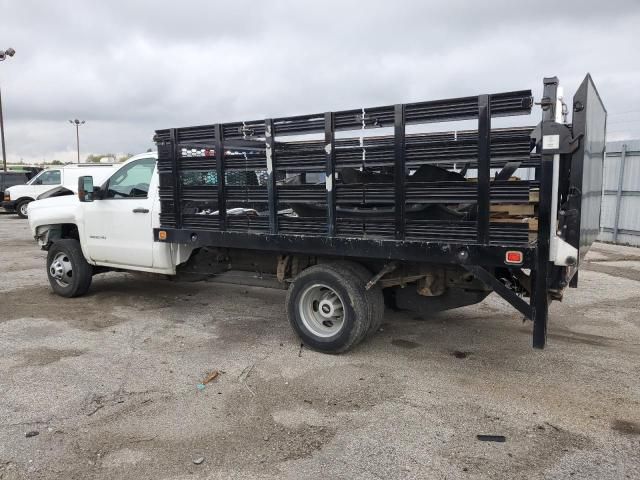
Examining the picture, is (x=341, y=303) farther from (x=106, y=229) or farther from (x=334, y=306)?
(x=106, y=229)

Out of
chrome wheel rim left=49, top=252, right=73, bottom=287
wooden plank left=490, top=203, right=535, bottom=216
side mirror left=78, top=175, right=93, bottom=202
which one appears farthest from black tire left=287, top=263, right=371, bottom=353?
chrome wheel rim left=49, top=252, right=73, bottom=287

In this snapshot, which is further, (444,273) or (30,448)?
(444,273)

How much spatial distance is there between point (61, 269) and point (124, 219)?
5.37 ft

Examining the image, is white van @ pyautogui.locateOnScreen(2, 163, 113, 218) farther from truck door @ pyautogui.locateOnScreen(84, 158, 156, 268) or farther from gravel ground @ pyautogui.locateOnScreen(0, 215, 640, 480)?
gravel ground @ pyautogui.locateOnScreen(0, 215, 640, 480)

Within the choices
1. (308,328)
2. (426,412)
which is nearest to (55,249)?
(308,328)

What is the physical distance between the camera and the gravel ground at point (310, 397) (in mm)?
3168

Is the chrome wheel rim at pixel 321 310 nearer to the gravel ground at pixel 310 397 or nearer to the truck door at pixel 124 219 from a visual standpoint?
the gravel ground at pixel 310 397

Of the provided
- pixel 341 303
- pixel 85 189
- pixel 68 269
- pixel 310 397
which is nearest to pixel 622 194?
pixel 341 303

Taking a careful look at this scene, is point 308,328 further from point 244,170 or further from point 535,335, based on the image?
point 535,335

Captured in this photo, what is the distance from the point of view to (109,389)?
426 cm

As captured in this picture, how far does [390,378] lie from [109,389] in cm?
240

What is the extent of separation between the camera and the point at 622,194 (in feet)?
43.6

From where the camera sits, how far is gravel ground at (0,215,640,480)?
3168mm

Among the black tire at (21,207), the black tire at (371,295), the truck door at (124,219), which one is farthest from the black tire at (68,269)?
the black tire at (21,207)
